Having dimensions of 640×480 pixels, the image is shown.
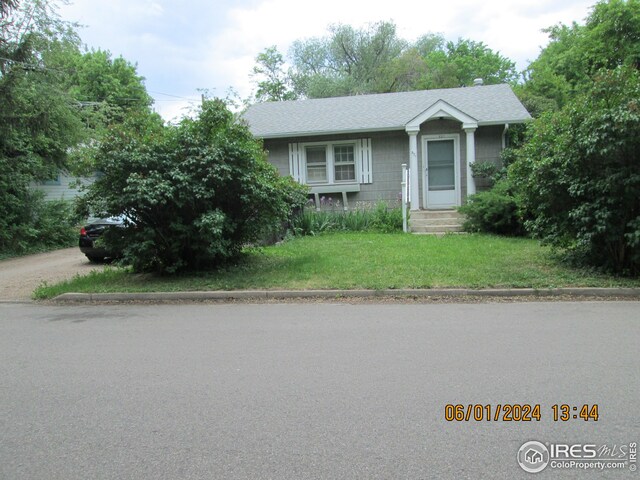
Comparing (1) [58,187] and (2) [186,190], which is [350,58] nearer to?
(1) [58,187]

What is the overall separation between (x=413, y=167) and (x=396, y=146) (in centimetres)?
139

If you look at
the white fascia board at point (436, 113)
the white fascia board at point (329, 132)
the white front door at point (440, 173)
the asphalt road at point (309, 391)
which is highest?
the white fascia board at point (436, 113)

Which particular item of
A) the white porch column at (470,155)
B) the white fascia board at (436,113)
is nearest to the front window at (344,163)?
the white fascia board at (436,113)

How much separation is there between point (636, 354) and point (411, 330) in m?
2.37

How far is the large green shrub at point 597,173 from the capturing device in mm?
7988

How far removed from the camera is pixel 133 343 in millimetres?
5863

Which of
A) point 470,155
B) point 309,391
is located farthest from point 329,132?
point 309,391

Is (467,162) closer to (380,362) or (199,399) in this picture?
(380,362)

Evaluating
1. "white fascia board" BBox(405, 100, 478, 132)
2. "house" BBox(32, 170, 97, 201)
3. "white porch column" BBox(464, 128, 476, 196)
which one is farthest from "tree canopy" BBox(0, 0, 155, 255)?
"white porch column" BBox(464, 128, 476, 196)

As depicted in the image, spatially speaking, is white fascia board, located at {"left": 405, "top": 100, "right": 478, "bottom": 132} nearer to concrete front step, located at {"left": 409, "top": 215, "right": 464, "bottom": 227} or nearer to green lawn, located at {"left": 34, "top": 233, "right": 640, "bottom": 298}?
concrete front step, located at {"left": 409, "top": 215, "right": 464, "bottom": 227}

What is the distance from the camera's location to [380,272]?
930 centimetres

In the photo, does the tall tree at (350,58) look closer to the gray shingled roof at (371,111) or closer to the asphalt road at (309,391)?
the gray shingled roof at (371,111)

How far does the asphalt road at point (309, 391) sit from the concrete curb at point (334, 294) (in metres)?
0.84

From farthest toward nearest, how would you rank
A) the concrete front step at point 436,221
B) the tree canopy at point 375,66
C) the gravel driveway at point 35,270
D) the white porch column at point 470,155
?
the tree canopy at point 375,66, the white porch column at point 470,155, the concrete front step at point 436,221, the gravel driveway at point 35,270
